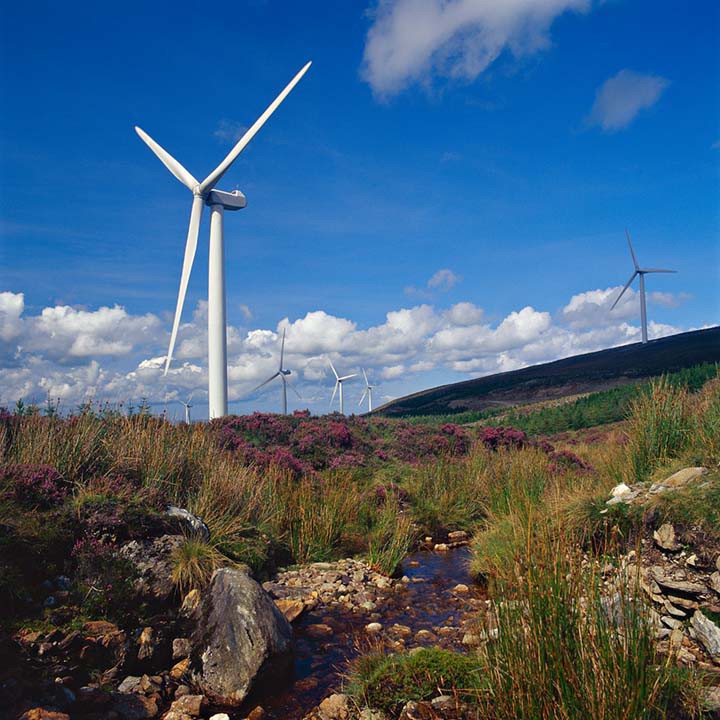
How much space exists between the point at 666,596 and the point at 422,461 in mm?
11832

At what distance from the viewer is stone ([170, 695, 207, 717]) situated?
19.9 ft

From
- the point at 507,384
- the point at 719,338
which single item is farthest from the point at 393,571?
the point at 719,338

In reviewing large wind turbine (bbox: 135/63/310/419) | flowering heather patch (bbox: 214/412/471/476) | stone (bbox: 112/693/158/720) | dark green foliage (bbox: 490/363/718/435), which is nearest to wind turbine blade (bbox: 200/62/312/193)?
large wind turbine (bbox: 135/63/310/419)

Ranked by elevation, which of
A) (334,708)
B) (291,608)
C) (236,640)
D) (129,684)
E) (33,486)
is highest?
(33,486)

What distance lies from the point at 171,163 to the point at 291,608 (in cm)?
2548

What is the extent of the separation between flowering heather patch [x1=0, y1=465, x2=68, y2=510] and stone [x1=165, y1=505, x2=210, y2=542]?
1.59 m

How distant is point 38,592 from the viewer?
6977 mm

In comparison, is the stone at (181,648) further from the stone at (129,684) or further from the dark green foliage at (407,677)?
the dark green foliage at (407,677)

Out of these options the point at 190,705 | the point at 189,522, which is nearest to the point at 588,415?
the point at 189,522

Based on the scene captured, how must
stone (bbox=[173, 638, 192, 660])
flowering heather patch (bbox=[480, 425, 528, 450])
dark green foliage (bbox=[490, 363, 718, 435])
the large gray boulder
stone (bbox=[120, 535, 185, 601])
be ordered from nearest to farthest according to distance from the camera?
the large gray boulder
stone (bbox=[173, 638, 192, 660])
stone (bbox=[120, 535, 185, 601])
flowering heather patch (bbox=[480, 425, 528, 450])
dark green foliage (bbox=[490, 363, 718, 435])

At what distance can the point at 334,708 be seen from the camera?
19.5 ft

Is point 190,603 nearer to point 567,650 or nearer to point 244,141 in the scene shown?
point 567,650

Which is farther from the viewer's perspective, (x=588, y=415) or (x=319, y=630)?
(x=588, y=415)

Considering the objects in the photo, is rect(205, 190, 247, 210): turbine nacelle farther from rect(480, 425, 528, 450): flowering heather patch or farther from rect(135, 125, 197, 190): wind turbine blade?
rect(480, 425, 528, 450): flowering heather patch
